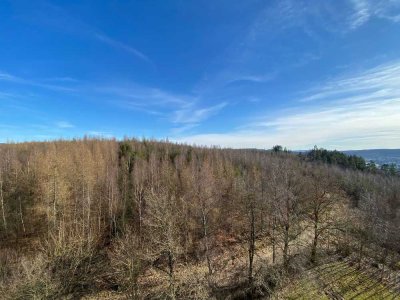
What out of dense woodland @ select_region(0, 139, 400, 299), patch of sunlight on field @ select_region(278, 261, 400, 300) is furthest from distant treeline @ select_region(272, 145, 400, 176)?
patch of sunlight on field @ select_region(278, 261, 400, 300)

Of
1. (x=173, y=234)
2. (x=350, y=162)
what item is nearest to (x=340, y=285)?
(x=173, y=234)

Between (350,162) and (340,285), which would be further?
(350,162)

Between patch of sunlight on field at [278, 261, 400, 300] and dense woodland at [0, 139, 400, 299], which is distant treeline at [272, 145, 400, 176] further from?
patch of sunlight on field at [278, 261, 400, 300]

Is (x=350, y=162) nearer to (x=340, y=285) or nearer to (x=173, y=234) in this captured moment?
(x=340, y=285)

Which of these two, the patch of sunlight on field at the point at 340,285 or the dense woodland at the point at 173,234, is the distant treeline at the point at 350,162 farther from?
the patch of sunlight on field at the point at 340,285

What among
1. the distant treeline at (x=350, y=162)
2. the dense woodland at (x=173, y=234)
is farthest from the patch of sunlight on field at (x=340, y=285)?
the distant treeline at (x=350, y=162)

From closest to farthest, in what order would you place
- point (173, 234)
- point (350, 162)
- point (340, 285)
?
1. point (340, 285)
2. point (173, 234)
3. point (350, 162)

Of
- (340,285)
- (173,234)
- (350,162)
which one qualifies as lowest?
(340,285)
